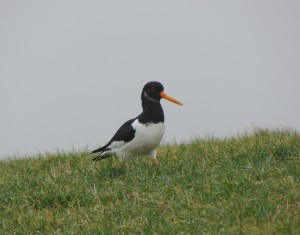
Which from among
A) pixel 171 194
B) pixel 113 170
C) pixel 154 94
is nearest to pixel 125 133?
pixel 113 170

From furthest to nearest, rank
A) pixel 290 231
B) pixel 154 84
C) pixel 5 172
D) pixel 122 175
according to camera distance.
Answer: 1. pixel 5 172
2. pixel 154 84
3. pixel 122 175
4. pixel 290 231

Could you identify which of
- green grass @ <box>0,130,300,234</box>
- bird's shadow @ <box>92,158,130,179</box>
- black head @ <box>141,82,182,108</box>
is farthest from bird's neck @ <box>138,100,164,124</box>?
bird's shadow @ <box>92,158,130,179</box>

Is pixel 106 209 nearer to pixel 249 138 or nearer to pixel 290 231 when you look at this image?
pixel 290 231

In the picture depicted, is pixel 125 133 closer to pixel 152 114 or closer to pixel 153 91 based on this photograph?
pixel 152 114

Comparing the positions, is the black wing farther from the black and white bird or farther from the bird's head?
the bird's head

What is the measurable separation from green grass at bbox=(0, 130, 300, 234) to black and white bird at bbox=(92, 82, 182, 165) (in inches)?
10.9

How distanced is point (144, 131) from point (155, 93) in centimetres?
86

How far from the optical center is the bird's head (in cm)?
1045

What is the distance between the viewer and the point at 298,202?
7551mm

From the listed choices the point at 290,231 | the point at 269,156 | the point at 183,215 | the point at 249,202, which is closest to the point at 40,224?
the point at 183,215

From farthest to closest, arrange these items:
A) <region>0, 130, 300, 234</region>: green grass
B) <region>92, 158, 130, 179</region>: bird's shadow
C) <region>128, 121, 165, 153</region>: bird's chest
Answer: <region>128, 121, 165, 153</region>: bird's chest < <region>92, 158, 130, 179</region>: bird's shadow < <region>0, 130, 300, 234</region>: green grass

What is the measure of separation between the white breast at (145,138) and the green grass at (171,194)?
0.91ft

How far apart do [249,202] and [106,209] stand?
5.89 feet

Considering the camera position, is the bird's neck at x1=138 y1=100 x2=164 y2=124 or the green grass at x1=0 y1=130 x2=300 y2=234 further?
the bird's neck at x1=138 y1=100 x2=164 y2=124
